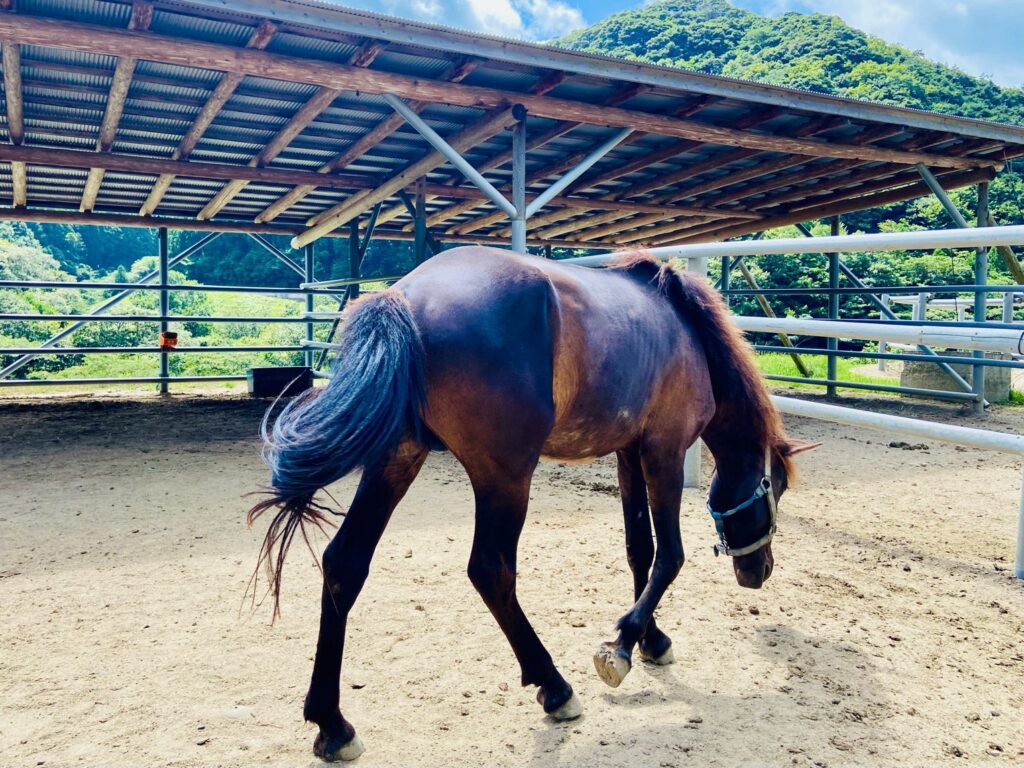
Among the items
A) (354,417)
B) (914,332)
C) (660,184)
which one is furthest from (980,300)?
(354,417)

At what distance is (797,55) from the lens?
31047mm

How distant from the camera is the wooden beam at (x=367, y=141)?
4.71 metres

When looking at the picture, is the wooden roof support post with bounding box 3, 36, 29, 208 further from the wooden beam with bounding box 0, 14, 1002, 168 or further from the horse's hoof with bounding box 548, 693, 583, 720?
the horse's hoof with bounding box 548, 693, 583, 720

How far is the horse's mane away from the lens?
8.06ft

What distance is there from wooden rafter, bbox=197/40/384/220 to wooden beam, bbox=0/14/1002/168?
143 mm

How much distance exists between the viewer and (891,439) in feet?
19.9

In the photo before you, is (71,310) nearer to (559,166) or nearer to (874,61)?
(559,166)

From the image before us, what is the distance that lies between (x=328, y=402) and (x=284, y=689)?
86 cm

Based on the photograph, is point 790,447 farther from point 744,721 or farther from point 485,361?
point 485,361

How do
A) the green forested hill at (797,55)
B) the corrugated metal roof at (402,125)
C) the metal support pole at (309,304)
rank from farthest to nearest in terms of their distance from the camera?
the green forested hill at (797,55) → the metal support pole at (309,304) → the corrugated metal roof at (402,125)

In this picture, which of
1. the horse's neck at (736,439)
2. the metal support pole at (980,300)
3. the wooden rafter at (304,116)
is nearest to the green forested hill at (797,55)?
the metal support pole at (980,300)

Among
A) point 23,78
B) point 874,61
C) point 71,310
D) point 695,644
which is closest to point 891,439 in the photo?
point 695,644

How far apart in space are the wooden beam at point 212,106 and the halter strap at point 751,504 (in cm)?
344

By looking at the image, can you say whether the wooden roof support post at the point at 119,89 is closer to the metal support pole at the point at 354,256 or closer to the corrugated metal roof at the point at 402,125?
the corrugated metal roof at the point at 402,125
